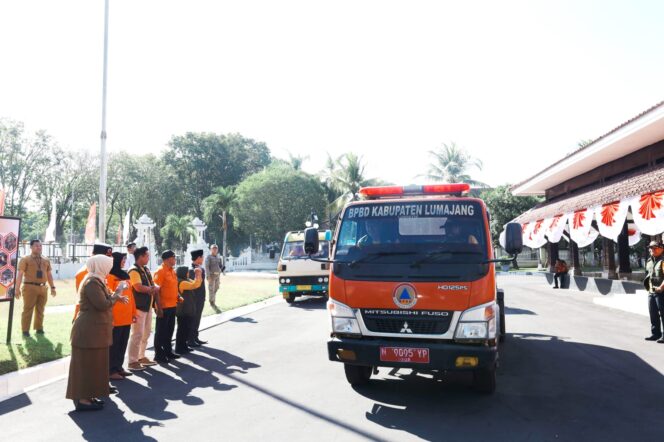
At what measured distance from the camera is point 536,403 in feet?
18.1

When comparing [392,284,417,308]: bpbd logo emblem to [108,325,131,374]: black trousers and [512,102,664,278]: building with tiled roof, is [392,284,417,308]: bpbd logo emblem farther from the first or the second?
[512,102,664,278]: building with tiled roof

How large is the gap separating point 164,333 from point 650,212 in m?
11.7

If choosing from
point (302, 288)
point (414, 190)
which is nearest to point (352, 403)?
point (414, 190)

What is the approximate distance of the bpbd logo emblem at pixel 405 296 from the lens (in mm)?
5309

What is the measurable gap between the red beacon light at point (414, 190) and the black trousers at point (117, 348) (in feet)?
12.4

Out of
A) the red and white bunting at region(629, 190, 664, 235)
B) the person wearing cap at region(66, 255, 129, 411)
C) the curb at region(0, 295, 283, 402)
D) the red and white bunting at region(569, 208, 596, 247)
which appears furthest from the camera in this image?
the red and white bunting at region(569, 208, 596, 247)

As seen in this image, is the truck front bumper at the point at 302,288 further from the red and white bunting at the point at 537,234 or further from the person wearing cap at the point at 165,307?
the red and white bunting at the point at 537,234

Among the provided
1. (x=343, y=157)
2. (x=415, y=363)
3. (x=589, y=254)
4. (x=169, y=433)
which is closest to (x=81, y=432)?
(x=169, y=433)

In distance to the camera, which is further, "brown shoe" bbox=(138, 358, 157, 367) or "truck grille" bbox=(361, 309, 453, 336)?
"brown shoe" bbox=(138, 358, 157, 367)

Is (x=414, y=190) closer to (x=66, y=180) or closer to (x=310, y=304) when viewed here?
(x=310, y=304)

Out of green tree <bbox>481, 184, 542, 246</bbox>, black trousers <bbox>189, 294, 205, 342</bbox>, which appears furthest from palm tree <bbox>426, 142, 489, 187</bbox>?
black trousers <bbox>189, 294, 205, 342</bbox>

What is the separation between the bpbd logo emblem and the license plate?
1.52 feet

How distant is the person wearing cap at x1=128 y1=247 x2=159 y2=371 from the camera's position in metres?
7.26

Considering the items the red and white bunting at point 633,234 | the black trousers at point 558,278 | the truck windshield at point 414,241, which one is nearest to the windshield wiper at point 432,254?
the truck windshield at point 414,241
